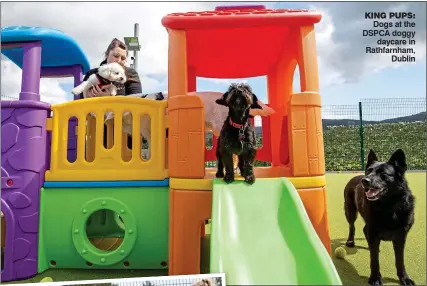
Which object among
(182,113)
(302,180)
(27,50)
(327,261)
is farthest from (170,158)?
(27,50)

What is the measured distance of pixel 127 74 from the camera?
354 centimetres

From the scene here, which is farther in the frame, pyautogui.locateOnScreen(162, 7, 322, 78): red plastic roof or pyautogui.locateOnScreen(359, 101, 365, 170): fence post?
pyautogui.locateOnScreen(359, 101, 365, 170): fence post

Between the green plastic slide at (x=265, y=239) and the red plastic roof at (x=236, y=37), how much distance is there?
3.96ft

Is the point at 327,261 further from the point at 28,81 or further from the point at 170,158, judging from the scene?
the point at 28,81

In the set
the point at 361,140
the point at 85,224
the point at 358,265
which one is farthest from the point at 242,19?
the point at 361,140

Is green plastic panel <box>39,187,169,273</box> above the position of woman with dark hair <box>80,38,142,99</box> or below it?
below

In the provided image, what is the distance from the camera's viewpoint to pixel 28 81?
8.71 ft

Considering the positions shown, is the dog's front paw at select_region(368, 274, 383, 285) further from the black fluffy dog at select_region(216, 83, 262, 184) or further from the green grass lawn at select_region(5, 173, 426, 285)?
the black fluffy dog at select_region(216, 83, 262, 184)

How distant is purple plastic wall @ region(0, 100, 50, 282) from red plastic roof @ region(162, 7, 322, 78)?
1400 mm

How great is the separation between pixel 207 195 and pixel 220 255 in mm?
743

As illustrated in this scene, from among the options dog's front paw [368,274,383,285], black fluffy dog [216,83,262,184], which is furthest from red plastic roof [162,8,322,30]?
dog's front paw [368,274,383,285]

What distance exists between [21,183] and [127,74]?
1576 millimetres

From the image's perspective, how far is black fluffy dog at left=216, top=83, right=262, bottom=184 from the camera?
2.20m

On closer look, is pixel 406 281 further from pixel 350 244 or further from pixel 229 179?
pixel 229 179
